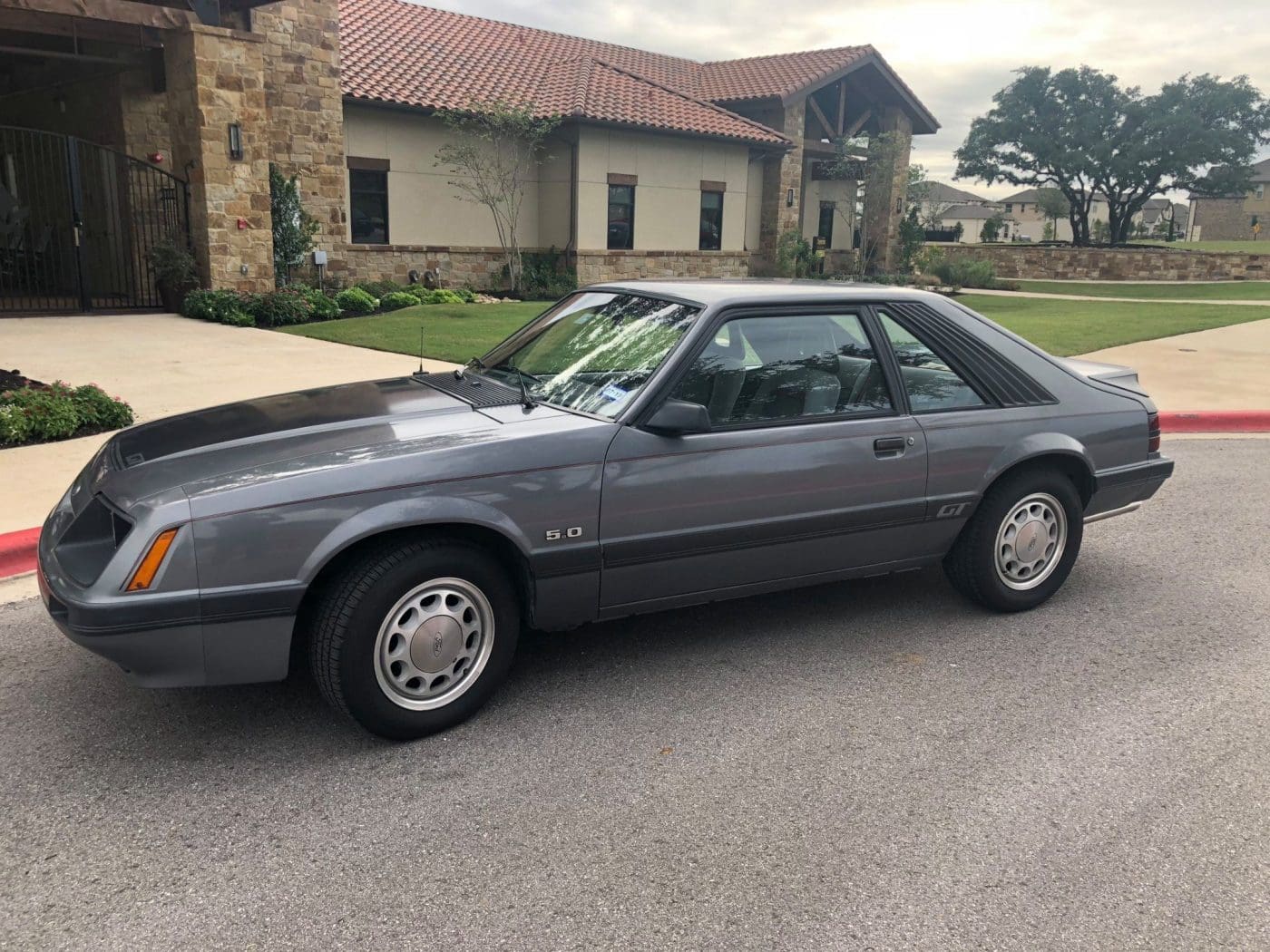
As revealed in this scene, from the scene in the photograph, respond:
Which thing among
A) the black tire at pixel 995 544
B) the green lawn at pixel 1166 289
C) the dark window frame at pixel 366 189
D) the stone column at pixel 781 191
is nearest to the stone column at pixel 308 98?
the dark window frame at pixel 366 189

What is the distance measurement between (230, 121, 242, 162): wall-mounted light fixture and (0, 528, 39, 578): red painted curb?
1250cm

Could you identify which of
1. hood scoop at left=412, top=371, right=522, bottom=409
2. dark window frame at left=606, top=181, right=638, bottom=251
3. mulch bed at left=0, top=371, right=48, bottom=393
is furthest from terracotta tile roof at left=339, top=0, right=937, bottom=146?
hood scoop at left=412, top=371, right=522, bottom=409

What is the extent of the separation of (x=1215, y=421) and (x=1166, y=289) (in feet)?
88.2

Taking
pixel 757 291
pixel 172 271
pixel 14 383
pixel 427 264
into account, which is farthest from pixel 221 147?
pixel 757 291

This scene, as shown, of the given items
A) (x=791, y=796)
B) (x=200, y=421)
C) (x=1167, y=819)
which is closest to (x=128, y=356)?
(x=200, y=421)

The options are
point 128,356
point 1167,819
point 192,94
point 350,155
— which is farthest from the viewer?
point 350,155

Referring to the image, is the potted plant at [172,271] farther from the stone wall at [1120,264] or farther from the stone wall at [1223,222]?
the stone wall at [1223,222]

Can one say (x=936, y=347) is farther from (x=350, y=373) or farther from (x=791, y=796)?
(x=350, y=373)

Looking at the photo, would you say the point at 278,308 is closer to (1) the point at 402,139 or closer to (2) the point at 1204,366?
(1) the point at 402,139

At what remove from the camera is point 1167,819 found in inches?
123

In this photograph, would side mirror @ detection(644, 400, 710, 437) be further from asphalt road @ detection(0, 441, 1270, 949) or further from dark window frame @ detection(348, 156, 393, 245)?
dark window frame @ detection(348, 156, 393, 245)

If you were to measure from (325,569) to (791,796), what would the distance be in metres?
1.72

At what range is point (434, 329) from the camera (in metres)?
15.2

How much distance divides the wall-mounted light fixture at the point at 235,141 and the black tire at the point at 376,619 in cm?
1493
